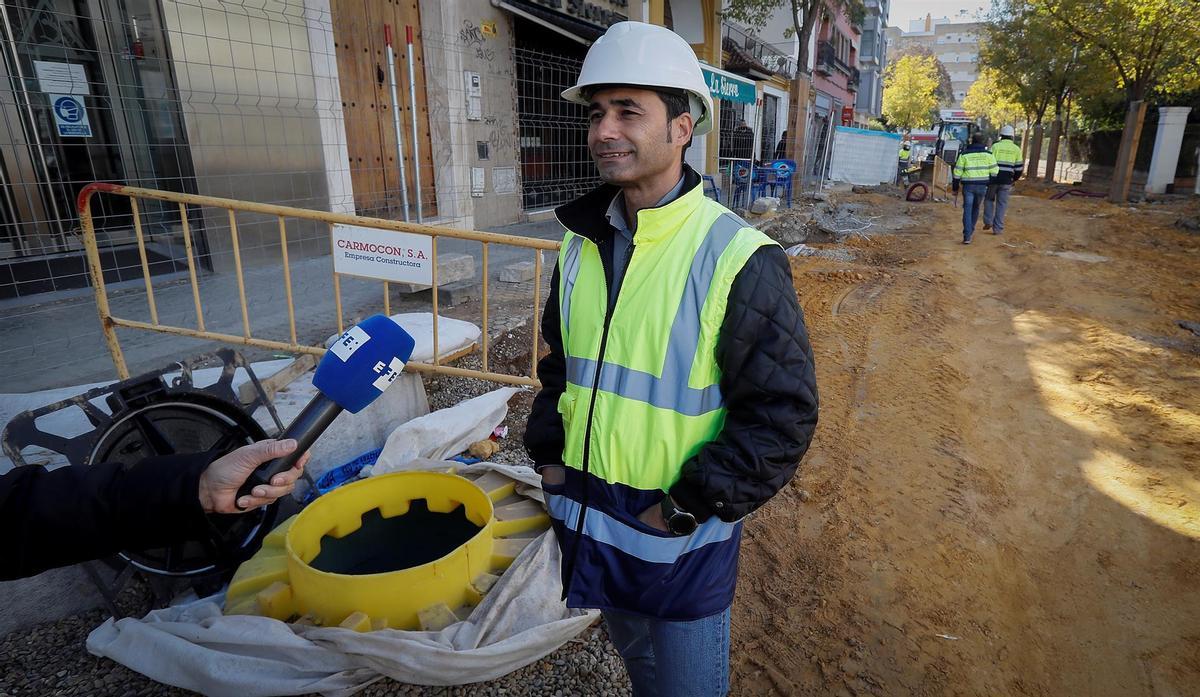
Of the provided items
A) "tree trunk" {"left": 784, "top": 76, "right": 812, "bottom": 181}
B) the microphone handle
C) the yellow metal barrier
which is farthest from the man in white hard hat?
"tree trunk" {"left": 784, "top": 76, "right": 812, "bottom": 181}

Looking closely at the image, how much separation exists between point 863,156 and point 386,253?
983 inches

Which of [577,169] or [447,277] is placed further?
[577,169]

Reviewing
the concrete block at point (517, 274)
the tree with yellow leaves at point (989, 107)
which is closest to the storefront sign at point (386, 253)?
the concrete block at point (517, 274)

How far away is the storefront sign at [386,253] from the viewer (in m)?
3.96

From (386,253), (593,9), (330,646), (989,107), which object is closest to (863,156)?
(593,9)

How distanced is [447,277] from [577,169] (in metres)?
6.53

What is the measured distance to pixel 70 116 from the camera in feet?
18.1

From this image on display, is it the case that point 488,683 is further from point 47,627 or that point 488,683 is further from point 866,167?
point 866,167

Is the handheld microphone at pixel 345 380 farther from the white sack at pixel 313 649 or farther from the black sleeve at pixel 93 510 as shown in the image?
the white sack at pixel 313 649

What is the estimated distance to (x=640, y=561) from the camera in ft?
5.82

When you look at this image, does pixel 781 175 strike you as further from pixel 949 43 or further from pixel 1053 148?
pixel 949 43

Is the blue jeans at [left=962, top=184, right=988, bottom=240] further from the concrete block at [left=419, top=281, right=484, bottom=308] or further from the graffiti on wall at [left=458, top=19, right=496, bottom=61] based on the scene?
the concrete block at [left=419, top=281, right=484, bottom=308]

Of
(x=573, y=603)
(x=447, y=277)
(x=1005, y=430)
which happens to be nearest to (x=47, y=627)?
(x=573, y=603)

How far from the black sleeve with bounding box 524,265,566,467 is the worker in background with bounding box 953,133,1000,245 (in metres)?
12.8
